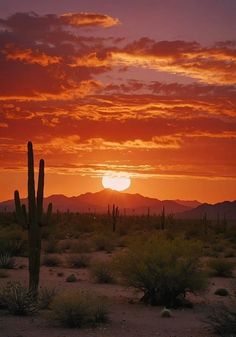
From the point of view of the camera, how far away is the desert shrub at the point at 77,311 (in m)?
15.1

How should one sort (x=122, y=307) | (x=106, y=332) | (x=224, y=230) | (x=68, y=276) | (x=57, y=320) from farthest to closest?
(x=224, y=230) < (x=68, y=276) < (x=122, y=307) < (x=57, y=320) < (x=106, y=332)

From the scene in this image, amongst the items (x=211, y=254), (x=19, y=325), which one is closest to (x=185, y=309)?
(x=19, y=325)

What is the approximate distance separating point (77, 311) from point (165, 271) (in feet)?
13.7

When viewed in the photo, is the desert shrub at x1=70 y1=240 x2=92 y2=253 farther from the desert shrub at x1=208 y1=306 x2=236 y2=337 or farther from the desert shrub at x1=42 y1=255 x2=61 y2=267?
the desert shrub at x1=208 y1=306 x2=236 y2=337

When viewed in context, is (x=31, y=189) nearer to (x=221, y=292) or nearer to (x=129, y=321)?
(x=129, y=321)

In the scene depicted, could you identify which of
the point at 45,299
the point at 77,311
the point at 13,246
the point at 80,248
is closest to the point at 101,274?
the point at 45,299

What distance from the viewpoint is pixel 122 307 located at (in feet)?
59.6

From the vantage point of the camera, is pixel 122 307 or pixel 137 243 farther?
pixel 137 243

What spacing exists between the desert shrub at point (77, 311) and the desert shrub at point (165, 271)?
10.3 feet

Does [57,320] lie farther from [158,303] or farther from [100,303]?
[158,303]

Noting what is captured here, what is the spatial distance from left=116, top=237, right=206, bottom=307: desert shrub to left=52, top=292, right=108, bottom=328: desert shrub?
10.3 feet

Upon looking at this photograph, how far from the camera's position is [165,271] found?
1845cm

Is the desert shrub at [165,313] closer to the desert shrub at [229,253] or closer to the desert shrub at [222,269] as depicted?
the desert shrub at [222,269]

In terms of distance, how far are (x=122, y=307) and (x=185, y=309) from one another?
1910 mm
